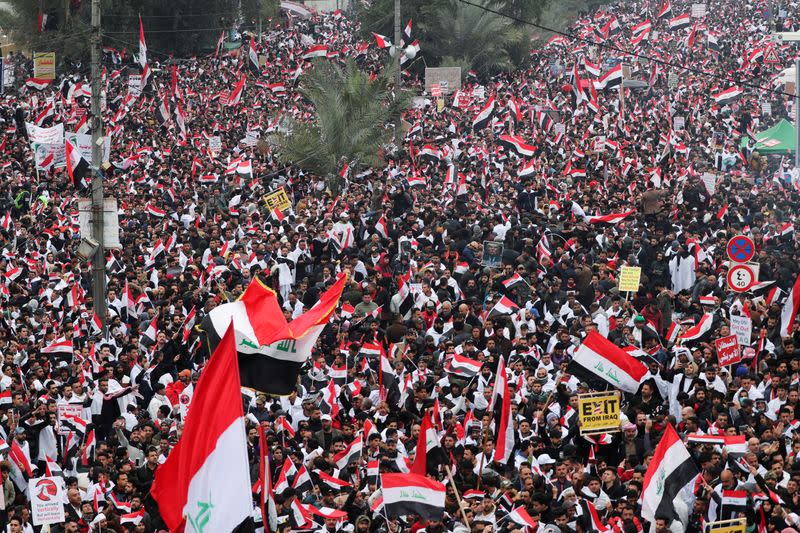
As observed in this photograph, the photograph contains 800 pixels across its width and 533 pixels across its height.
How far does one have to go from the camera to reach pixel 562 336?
17.3 meters

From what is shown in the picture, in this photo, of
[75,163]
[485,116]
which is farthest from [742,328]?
[485,116]

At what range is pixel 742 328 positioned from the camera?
1609cm

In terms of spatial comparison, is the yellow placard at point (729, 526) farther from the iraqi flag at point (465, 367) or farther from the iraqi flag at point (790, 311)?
the iraqi flag at point (790, 311)

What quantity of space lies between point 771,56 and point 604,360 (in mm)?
27414

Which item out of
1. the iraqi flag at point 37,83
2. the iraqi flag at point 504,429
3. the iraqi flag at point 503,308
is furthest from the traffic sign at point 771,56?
the iraqi flag at point 504,429

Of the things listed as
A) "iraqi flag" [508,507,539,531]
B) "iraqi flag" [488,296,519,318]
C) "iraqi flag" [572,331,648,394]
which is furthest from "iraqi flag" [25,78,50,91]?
"iraqi flag" [508,507,539,531]

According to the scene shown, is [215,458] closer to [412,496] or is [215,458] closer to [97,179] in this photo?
[412,496]

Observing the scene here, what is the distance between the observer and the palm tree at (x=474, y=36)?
149 feet

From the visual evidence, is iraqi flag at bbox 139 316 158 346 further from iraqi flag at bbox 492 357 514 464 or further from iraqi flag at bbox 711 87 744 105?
iraqi flag at bbox 711 87 744 105

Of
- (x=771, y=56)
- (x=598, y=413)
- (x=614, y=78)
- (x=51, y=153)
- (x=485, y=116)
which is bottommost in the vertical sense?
(x=598, y=413)

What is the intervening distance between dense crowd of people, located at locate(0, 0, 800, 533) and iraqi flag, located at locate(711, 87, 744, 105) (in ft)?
0.22

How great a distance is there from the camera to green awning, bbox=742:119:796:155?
2981cm

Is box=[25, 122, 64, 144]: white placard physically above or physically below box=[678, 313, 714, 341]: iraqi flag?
above

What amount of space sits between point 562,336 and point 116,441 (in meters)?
5.20
